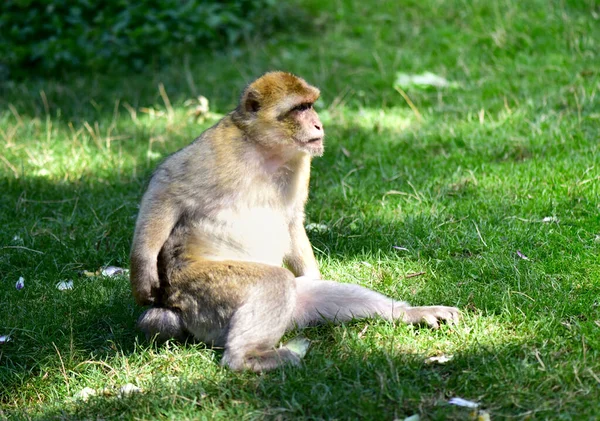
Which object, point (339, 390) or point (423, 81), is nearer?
point (339, 390)

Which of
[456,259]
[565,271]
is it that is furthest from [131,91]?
[565,271]

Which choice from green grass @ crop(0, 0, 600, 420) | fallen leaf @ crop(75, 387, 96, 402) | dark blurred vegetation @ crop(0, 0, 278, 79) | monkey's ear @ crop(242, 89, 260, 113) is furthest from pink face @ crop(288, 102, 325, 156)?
dark blurred vegetation @ crop(0, 0, 278, 79)

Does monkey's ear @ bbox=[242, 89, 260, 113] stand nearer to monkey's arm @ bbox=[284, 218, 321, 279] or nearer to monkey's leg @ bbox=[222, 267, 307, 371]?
monkey's arm @ bbox=[284, 218, 321, 279]

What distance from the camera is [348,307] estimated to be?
4367 mm

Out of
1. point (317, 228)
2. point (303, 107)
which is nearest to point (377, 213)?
point (317, 228)

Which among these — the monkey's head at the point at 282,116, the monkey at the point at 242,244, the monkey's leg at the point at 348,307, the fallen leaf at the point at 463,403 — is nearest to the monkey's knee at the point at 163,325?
the monkey at the point at 242,244

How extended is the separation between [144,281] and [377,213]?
6.95 feet

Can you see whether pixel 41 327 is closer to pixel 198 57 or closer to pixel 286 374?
pixel 286 374

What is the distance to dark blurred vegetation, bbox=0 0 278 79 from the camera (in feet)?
32.8

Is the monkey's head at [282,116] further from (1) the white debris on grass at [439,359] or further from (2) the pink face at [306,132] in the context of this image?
(1) the white debris on grass at [439,359]

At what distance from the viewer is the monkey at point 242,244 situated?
4055mm

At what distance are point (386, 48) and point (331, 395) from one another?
613cm

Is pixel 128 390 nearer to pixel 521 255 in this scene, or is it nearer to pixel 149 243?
pixel 149 243

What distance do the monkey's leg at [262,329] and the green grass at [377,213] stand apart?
0.27 feet
